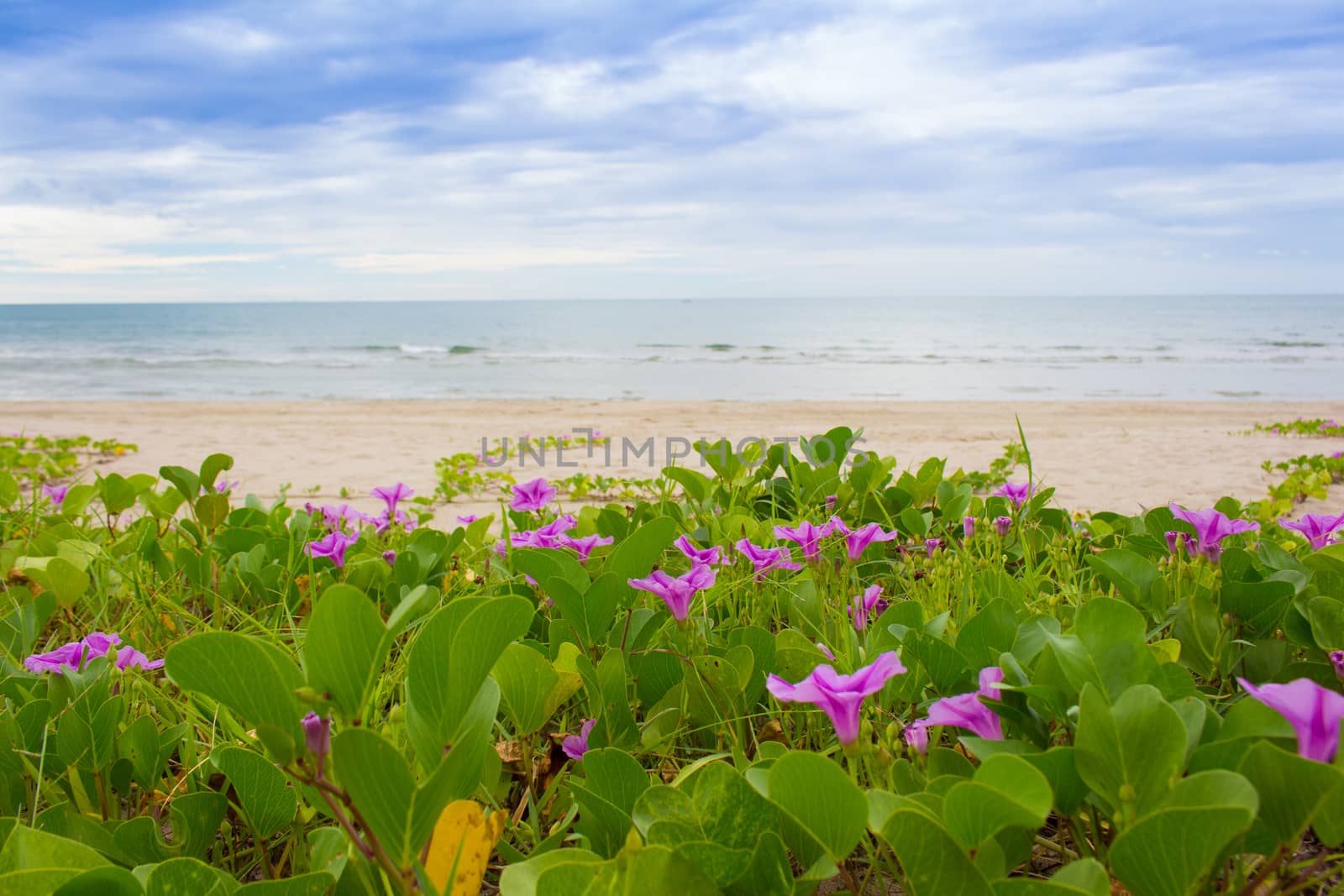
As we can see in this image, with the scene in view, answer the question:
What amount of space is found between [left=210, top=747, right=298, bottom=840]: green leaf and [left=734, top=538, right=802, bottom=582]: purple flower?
0.72 meters

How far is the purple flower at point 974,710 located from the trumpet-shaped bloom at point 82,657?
100 cm

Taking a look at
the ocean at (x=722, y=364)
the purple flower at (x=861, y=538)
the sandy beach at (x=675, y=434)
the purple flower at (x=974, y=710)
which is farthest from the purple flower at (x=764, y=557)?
the ocean at (x=722, y=364)

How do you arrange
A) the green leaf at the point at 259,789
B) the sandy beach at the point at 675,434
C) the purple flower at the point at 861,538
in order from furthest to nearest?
the sandy beach at the point at 675,434
the purple flower at the point at 861,538
the green leaf at the point at 259,789

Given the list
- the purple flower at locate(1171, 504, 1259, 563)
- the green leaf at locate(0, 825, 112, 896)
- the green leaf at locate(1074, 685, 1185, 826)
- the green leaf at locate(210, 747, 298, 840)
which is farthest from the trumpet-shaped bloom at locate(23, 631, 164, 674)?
the purple flower at locate(1171, 504, 1259, 563)

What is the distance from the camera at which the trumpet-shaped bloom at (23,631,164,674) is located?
1.21 meters

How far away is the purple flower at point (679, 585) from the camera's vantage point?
1.23m

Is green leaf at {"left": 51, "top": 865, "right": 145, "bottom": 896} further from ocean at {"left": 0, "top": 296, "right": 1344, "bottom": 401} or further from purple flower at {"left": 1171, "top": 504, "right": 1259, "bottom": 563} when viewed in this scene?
ocean at {"left": 0, "top": 296, "right": 1344, "bottom": 401}

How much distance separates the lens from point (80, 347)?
31250mm

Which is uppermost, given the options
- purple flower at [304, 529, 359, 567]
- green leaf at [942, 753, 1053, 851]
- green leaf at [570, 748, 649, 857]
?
green leaf at [942, 753, 1053, 851]

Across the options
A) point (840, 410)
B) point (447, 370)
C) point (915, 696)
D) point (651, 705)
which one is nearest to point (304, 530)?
point (651, 705)

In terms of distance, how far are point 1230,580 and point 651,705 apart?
0.85 metres

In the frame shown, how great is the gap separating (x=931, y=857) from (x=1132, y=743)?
Answer: 21cm

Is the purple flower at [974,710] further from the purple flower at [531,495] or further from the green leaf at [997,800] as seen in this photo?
the purple flower at [531,495]

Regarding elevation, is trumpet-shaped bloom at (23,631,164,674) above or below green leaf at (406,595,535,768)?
below
